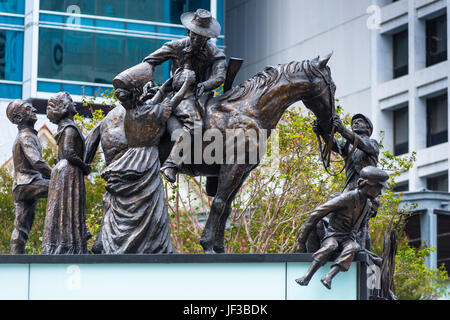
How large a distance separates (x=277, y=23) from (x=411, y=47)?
38.0ft

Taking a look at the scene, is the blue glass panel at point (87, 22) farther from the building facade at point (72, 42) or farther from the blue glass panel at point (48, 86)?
the blue glass panel at point (48, 86)

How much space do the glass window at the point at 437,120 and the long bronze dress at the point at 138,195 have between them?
3235cm

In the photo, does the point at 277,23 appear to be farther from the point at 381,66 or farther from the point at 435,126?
the point at 435,126

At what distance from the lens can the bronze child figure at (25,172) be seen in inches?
603

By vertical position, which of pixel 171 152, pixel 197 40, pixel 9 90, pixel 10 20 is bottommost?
pixel 171 152

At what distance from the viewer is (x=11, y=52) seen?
47.0m

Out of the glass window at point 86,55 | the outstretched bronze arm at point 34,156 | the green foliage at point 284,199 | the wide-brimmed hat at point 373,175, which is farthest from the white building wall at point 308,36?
the wide-brimmed hat at point 373,175

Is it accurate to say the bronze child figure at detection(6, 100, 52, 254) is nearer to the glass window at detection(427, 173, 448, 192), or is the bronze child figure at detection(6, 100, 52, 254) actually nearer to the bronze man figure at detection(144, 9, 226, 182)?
the bronze man figure at detection(144, 9, 226, 182)

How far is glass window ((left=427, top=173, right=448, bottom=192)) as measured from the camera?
45219 mm

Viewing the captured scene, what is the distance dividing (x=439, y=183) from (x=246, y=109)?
1248 inches

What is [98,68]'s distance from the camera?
46812mm

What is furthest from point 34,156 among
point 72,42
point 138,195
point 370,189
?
point 72,42

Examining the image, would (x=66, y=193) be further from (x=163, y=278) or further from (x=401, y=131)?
(x=401, y=131)

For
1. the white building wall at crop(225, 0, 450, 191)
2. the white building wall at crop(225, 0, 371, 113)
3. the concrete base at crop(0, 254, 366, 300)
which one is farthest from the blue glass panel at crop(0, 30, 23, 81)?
the concrete base at crop(0, 254, 366, 300)
